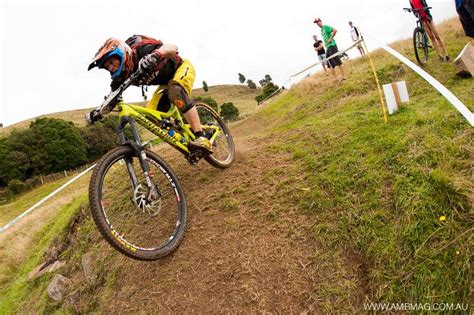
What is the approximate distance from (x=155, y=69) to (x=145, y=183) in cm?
179

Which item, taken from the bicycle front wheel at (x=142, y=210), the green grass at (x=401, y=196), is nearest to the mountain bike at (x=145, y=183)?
the bicycle front wheel at (x=142, y=210)

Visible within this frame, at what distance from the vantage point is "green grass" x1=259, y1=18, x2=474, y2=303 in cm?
318

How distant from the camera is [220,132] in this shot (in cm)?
735

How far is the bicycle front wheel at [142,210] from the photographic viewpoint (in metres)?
4.10

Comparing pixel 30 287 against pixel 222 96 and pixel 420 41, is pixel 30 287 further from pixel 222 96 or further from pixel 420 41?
pixel 222 96

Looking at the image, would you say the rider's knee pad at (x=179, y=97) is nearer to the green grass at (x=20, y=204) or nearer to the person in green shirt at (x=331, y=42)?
the person in green shirt at (x=331, y=42)

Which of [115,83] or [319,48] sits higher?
[319,48]

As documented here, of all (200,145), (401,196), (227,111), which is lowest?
(401,196)

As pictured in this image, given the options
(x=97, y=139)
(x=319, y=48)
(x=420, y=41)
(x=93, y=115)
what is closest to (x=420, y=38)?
(x=420, y=41)

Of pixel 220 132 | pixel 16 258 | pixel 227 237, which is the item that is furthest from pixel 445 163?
pixel 16 258

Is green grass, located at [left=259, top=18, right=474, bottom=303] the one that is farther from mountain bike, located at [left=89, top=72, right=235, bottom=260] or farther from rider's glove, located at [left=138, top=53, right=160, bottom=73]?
rider's glove, located at [left=138, top=53, right=160, bottom=73]

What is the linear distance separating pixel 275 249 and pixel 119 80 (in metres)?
3.24

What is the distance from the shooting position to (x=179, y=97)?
5543mm

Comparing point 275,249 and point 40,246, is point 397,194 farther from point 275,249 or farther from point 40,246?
point 40,246
